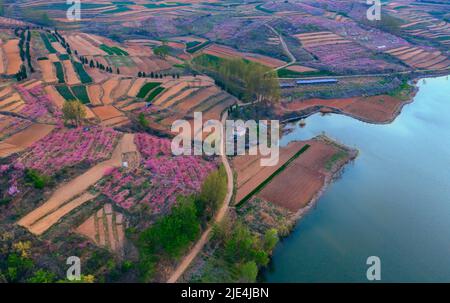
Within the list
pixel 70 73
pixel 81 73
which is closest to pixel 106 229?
pixel 81 73

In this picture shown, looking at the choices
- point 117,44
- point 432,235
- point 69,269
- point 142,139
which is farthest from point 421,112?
point 117,44

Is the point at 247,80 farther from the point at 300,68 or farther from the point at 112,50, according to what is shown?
the point at 112,50

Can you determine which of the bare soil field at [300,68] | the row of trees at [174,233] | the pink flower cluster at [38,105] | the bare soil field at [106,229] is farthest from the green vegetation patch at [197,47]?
the bare soil field at [106,229]

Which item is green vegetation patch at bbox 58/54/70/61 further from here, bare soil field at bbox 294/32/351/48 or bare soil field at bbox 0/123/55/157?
bare soil field at bbox 294/32/351/48

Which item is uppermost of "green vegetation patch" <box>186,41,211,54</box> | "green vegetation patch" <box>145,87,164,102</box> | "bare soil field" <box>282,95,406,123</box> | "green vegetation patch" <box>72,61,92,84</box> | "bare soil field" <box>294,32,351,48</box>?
"bare soil field" <box>294,32,351,48</box>

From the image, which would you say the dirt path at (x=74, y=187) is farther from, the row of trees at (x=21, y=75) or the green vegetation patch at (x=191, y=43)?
the green vegetation patch at (x=191, y=43)

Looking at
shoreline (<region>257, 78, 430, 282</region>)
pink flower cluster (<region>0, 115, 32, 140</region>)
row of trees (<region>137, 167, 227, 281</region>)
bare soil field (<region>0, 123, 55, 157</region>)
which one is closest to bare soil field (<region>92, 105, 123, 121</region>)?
bare soil field (<region>0, 123, 55, 157</region>)
